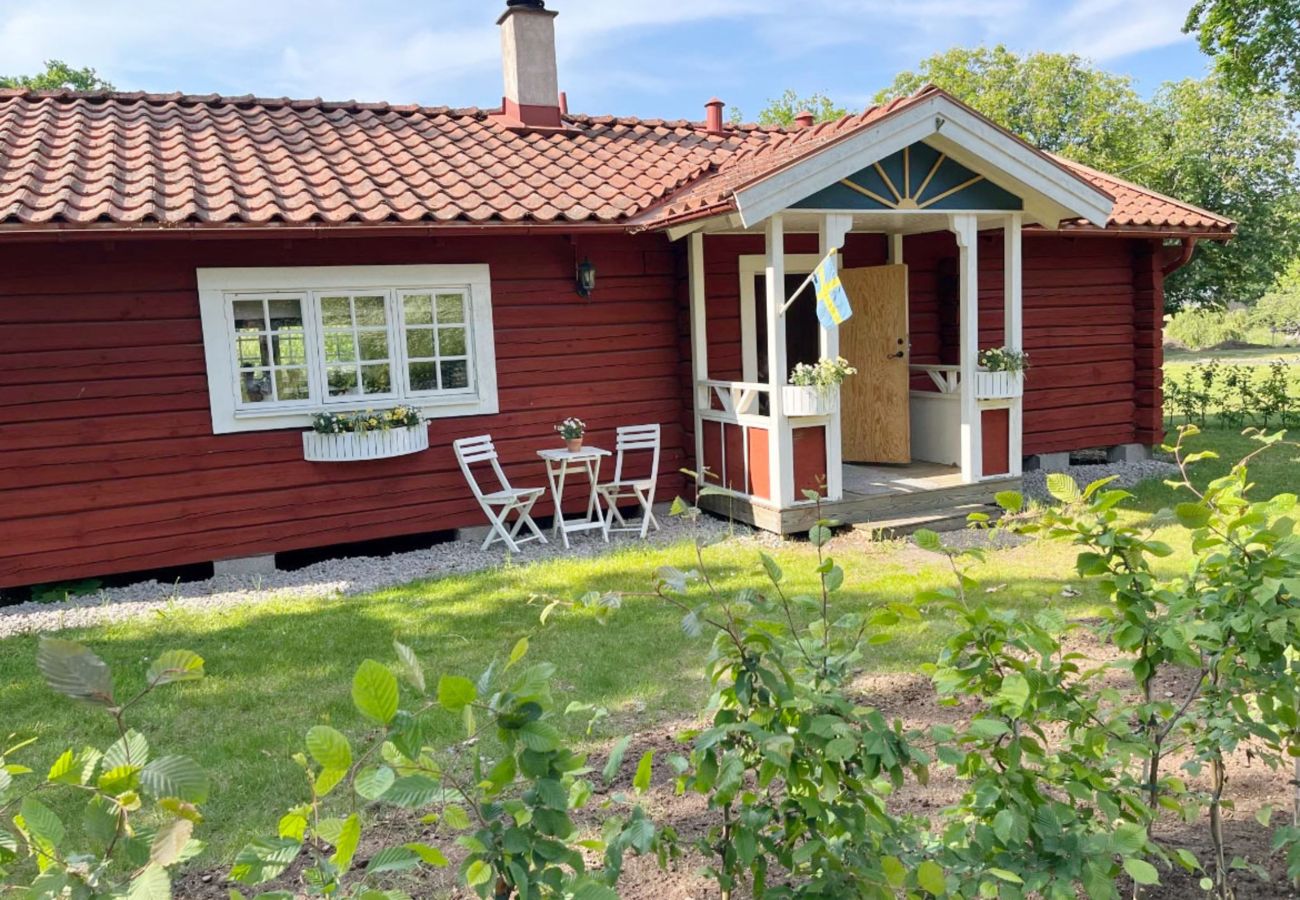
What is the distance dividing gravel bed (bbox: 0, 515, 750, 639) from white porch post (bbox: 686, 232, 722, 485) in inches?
36.1

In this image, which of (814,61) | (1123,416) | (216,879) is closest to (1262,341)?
(814,61)

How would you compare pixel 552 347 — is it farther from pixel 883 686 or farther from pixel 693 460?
pixel 883 686

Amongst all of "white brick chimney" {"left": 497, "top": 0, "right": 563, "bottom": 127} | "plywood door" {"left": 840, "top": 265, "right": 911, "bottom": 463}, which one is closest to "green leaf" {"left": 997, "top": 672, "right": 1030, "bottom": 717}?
"plywood door" {"left": 840, "top": 265, "right": 911, "bottom": 463}

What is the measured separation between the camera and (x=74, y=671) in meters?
1.20

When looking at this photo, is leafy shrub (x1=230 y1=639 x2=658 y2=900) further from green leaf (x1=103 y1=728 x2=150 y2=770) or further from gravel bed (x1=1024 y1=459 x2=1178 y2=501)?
gravel bed (x1=1024 y1=459 x2=1178 y2=501)

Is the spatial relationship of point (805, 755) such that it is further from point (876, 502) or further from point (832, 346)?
point (876, 502)

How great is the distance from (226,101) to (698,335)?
5.16 m

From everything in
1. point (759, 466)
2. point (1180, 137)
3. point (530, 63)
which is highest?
point (1180, 137)

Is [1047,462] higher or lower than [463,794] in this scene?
lower

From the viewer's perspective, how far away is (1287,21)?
13.7 metres

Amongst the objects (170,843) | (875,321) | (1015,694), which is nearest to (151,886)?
(170,843)

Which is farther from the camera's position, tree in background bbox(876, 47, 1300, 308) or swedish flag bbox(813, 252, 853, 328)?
tree in background bbox(876, 47, 1300, 308)

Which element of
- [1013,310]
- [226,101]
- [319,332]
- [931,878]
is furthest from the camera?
[226,101]

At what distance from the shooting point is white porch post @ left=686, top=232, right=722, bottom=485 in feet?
27.7
